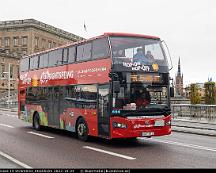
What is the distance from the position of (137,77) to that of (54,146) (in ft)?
12.5

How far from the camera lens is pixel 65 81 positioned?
17531 millimetres

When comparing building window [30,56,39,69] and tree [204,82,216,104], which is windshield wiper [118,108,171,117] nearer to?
building window [30,56,39,69]

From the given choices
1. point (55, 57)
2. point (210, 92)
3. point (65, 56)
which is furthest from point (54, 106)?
point (210, 92)

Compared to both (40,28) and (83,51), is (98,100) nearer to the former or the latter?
(83,51)

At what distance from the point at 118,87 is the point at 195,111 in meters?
17.8

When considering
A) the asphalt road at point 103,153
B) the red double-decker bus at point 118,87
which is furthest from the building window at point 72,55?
the asphalt road at point 103,153

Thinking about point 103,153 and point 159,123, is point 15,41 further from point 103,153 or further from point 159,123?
point 103,153

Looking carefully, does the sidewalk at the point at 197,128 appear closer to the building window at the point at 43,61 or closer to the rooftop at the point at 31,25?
the building window at the point at 43,61

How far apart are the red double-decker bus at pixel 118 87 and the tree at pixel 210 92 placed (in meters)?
19.7

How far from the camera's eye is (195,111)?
30031 millimetres

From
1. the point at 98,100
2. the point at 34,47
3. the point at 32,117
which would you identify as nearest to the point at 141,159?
the point at 98,100

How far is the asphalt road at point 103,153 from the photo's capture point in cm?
1044

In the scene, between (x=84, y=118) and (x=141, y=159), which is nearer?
(x=141, y=159)

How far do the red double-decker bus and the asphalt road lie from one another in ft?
2.25
